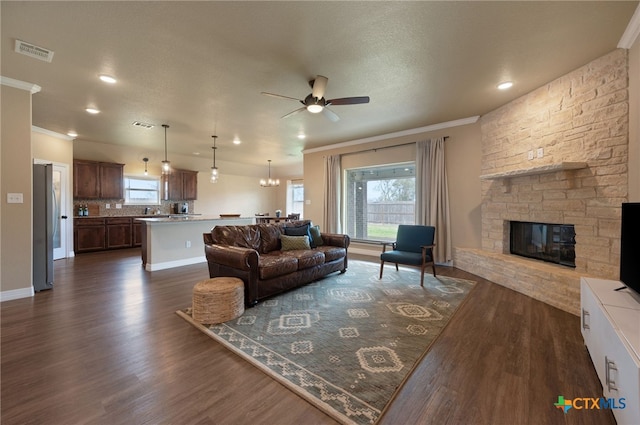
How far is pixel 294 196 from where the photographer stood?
1167cm

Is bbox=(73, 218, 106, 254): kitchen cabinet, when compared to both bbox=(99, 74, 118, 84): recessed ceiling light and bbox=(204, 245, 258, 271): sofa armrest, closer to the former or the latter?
bbox=(99, 74, 118, 84): recessed ceiling light

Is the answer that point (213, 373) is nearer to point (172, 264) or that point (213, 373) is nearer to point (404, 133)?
point (172, 264)

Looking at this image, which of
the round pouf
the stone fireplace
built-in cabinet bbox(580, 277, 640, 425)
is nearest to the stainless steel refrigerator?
the round pouf

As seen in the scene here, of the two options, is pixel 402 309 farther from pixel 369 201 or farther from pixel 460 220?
pixel 369 201

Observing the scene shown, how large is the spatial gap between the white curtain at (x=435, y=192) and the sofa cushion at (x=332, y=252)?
207cm

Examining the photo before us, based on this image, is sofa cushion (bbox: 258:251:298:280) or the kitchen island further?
the kitchen island

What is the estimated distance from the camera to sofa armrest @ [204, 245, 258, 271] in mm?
3105

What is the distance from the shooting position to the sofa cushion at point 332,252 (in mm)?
4286

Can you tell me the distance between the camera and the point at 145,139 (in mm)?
Result: 6406

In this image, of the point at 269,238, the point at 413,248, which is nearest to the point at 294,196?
the point at 269,238

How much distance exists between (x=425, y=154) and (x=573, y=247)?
2.90 m

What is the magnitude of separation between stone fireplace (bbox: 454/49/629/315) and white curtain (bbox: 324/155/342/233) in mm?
3458

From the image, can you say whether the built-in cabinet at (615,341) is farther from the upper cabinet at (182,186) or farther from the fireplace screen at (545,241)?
the upper cabinet at (182,186)

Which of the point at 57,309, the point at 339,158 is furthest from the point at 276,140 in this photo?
the point at 57,309
